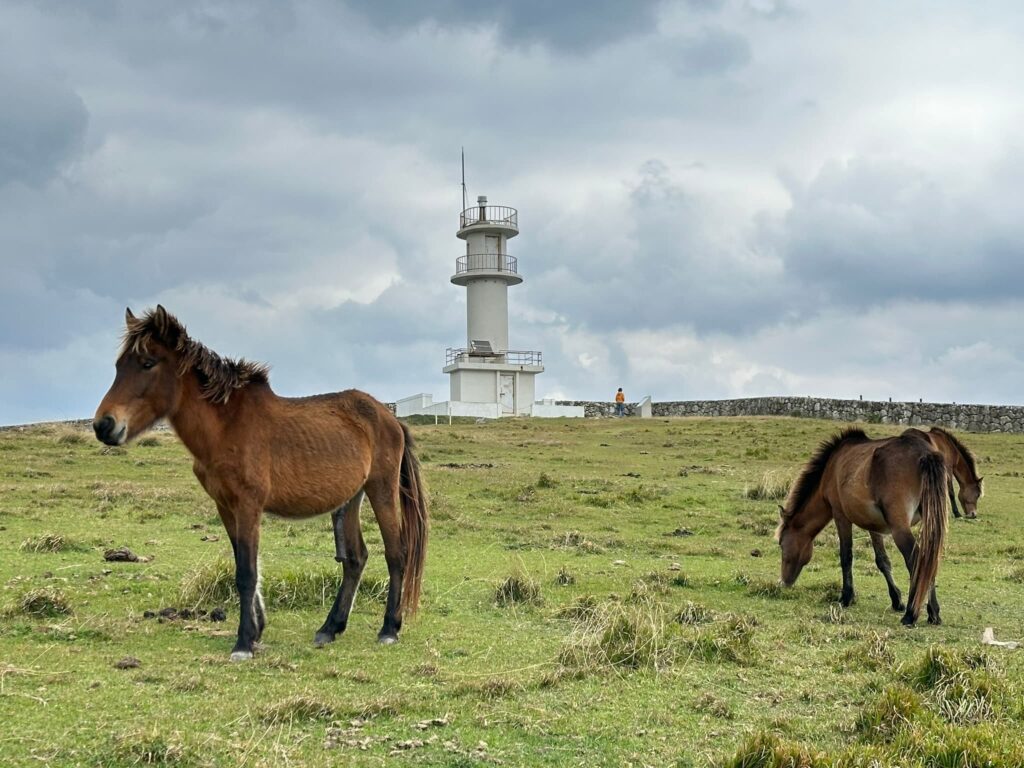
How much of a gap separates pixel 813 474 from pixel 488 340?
42.8 metres

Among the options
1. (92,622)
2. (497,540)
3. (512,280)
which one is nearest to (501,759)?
(92,622)

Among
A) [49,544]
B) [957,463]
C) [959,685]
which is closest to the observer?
[959,685]

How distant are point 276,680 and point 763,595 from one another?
6.47 meters

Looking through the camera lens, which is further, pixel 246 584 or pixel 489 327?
pixel 489 327

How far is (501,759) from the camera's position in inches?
218

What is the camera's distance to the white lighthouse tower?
52.8m

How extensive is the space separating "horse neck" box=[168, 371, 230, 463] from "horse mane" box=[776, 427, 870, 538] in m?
7.15

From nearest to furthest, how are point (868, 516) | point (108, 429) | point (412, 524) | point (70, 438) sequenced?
1. point (108, 429)
2. point (412, 524)
3. point (868, 516)
4. point (70, 438)

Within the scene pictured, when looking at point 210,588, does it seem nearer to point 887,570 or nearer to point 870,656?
point 870,656

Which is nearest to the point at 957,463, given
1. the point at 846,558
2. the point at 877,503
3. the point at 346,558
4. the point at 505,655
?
the point at 846,558

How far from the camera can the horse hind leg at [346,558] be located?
8.49 metres

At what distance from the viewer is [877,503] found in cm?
1065

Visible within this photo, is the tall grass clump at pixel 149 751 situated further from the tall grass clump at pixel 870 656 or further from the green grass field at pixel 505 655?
the tall grass clump at pixel 870 656

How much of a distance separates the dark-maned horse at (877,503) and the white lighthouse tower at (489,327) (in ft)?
131
